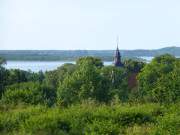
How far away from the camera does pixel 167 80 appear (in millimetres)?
50781

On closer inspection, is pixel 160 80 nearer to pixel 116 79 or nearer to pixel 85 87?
pixel 85 87

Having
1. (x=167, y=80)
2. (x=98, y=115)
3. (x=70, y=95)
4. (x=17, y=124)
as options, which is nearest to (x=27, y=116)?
(x=17, y=124)

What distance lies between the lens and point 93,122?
17.5m

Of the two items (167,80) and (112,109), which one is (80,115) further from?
(167,80)

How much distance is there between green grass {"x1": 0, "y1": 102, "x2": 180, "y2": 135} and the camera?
1628 cm

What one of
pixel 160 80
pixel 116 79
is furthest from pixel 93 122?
pixel 116 79

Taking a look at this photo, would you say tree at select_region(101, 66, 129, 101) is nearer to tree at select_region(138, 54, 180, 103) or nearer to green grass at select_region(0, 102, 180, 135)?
tree at select_region(138, 54, 180, 103)

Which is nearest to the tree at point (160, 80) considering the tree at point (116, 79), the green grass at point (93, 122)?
the tree at point (116, 79)

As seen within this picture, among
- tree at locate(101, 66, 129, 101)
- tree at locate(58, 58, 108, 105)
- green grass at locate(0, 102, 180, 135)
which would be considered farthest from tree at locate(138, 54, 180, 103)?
green grass at locate(0, 102, 180, 135)

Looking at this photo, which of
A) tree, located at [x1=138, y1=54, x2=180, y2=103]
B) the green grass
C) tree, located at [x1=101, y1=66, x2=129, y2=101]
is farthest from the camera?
tree, located at [x1=101, y1=66, x2=129, y2=101]

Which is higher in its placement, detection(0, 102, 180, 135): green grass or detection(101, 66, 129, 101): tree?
detection(0, 102, 180, 135): green grass

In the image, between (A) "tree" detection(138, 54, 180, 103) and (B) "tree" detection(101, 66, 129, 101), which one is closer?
(A) "tree" detection(138, 54, 180, 103)

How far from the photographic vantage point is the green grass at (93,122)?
53.4 feet

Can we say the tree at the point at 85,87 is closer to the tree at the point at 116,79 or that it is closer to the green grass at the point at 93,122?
the tree at the point at 116,79
